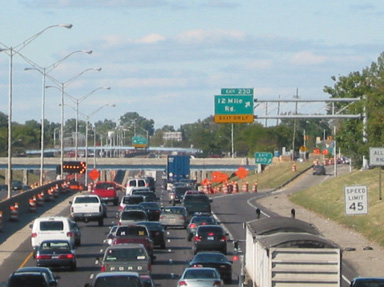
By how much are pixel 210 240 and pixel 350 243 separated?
393 inches

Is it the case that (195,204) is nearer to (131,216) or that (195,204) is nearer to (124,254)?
(131,216)

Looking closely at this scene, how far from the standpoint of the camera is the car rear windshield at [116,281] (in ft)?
79.1

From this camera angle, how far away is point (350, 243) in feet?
157

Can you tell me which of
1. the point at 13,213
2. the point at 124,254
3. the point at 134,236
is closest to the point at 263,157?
the point at 13,213

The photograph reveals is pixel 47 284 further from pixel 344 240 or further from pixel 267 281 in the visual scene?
pixel 344 240

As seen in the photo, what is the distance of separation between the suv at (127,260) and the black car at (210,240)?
9054 mm

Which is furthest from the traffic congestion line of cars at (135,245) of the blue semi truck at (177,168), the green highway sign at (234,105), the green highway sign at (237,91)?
the blue semi truck at (177,168)

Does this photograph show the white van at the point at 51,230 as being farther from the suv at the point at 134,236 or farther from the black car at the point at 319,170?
the black car at the point at 319,170

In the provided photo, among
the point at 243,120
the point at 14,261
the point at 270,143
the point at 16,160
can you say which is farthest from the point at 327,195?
the point at 270,143

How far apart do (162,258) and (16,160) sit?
103m

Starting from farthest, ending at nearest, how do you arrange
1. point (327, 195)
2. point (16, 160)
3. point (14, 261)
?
point (16, 160) < point (327, 195) < point (14, 261)

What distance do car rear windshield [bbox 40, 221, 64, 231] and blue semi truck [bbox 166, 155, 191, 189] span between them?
54.0 meters

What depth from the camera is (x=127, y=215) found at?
161 feet

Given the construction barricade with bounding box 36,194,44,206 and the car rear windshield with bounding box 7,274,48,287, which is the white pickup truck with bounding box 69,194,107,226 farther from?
the car rear windshield with bounding box 7,274,48,287
